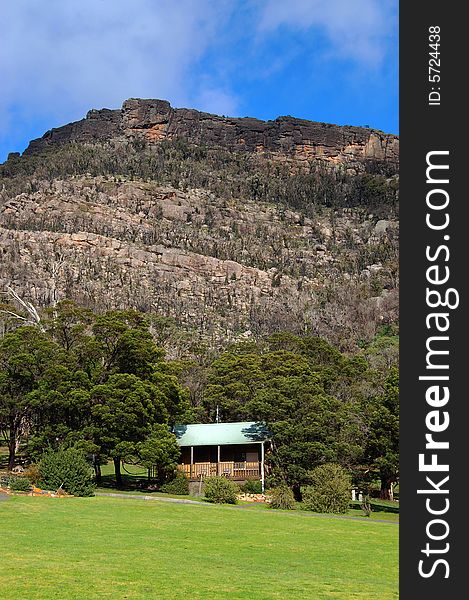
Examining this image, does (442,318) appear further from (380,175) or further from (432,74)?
(380,175)

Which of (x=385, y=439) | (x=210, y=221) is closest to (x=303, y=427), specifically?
(x=385, y=439)

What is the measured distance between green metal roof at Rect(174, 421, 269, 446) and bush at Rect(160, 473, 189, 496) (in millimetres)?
3468

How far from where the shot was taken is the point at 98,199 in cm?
14000

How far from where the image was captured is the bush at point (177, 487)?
35.7 metres

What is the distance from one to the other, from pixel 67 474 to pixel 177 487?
7314mm

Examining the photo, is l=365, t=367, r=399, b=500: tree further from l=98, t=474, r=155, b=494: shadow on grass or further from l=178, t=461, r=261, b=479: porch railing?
l=98, t=474, r=155, b=494: shadow on grass

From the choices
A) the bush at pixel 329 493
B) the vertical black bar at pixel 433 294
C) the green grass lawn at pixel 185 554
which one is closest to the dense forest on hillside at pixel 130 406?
the bush at pixel 329 493

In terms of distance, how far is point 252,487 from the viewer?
37.2 metres

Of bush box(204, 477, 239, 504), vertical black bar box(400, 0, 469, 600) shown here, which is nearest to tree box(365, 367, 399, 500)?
bush box(204, 477, 239, 504)

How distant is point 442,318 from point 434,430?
815 millimetres

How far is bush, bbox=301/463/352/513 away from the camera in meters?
29.5

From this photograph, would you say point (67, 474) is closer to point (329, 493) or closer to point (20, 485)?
point (20, 485)

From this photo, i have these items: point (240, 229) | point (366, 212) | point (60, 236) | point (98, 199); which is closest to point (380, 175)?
point (366, 212)

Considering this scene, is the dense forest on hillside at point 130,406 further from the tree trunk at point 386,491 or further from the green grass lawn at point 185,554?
the green grass lawn at point 185,554
